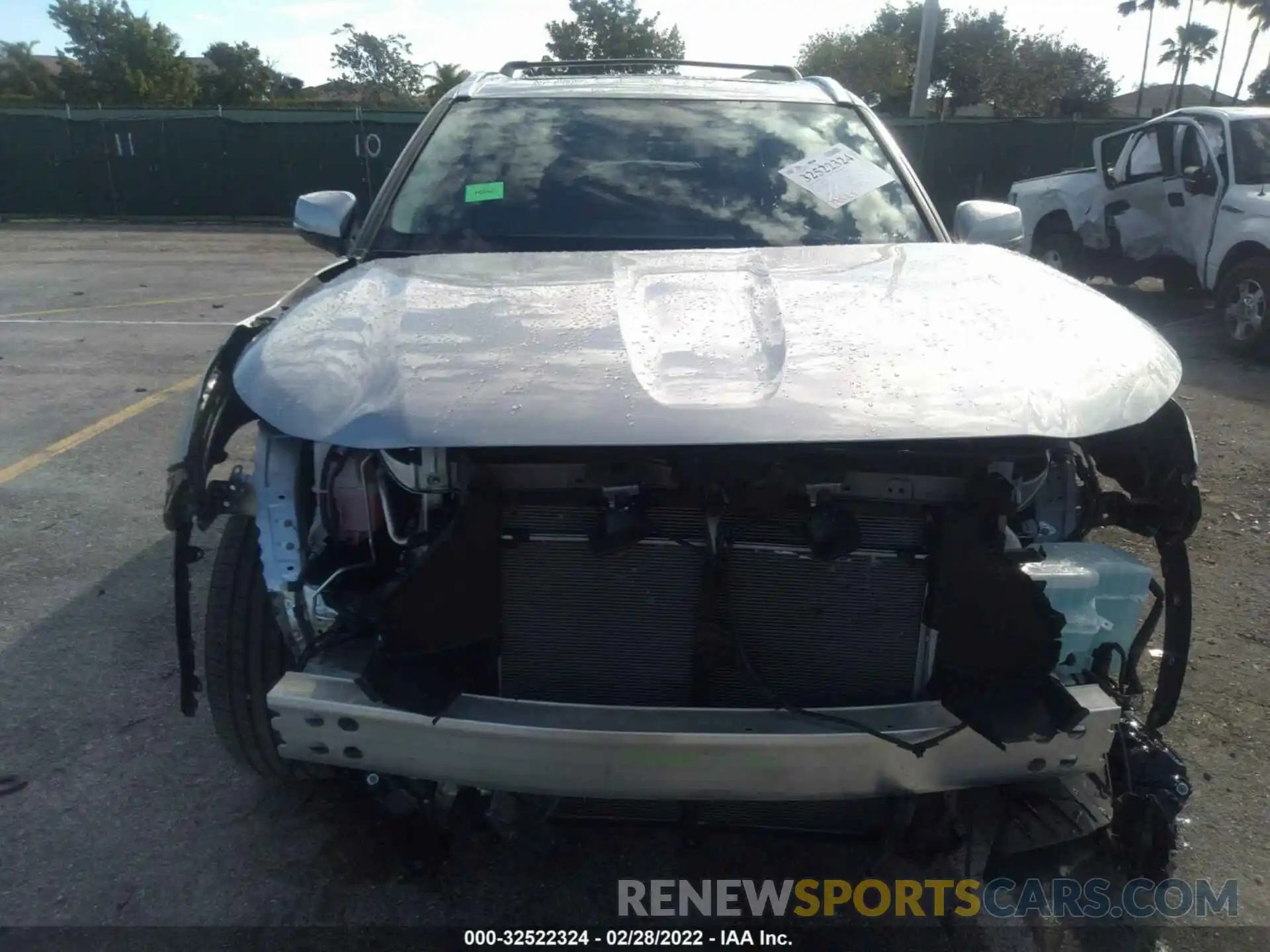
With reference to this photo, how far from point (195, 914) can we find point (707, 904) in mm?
1195

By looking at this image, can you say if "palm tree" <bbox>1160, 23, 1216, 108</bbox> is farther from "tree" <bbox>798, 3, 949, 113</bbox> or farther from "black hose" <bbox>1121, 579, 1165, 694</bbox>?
"black hose" <bbox>1121, 579, 1165, 694</bbox>

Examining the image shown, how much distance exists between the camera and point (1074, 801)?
7.60ft

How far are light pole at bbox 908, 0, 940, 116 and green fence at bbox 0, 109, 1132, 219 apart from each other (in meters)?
0.62

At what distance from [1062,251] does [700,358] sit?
389 inches

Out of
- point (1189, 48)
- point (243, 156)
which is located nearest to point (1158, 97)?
point (1189, 48)

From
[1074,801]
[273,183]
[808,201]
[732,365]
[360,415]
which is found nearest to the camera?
[360,415]

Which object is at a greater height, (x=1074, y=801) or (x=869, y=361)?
(x=869, y=361)

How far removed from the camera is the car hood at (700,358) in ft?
6.16

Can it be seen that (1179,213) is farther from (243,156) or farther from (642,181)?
(243,156)

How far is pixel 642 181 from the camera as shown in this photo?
11.2ft

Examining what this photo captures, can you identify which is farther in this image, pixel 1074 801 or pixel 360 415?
pixel 1074 801

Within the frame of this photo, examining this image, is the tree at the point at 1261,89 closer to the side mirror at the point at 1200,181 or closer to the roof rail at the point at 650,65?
the side mirror at the point at 1200,181

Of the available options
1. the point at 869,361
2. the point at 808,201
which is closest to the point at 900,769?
the point at 869,361

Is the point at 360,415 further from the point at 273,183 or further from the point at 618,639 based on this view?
the point at 273,183
